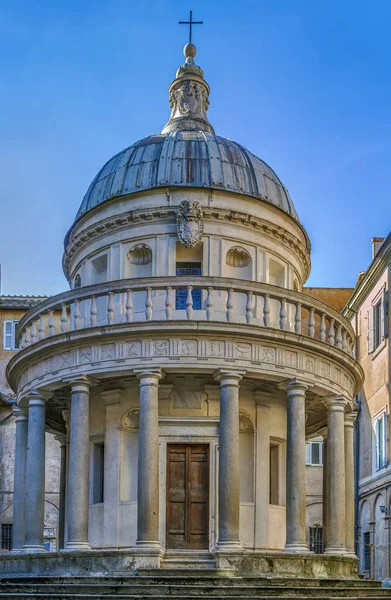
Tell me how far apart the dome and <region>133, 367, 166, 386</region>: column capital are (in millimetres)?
6476

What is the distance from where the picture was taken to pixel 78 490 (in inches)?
896

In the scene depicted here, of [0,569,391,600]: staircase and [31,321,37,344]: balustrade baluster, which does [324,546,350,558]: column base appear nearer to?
[0,569,391,600]: staircase

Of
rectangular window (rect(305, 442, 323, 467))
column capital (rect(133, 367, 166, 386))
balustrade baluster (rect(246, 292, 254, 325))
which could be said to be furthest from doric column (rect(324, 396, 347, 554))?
rectangular window (rect(305, 442, 323, 467))

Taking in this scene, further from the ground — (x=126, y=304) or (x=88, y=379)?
(x=126, y=304)

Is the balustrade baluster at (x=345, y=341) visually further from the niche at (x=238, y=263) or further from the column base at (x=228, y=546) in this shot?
the column base at (x=228, y=546)

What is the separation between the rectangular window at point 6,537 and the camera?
1731 inches

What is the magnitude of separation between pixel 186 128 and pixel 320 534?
22.2 m

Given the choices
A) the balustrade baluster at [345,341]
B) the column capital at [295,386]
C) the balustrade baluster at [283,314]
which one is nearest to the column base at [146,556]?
the column capital at [295,386]

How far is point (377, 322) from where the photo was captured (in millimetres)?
38625

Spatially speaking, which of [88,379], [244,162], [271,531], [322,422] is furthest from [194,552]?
Answer: [244,162]

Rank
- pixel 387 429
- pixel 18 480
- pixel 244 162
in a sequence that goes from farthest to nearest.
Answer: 1. pixel 387 429
2. pixel 244 162
3. pixel 18 480

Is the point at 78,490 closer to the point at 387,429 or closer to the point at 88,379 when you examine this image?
the point at 88,379

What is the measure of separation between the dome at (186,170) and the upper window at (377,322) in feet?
29.7

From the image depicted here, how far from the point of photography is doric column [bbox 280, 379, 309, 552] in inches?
893
